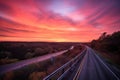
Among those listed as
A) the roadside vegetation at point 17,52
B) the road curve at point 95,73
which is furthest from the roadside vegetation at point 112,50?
the roadside vegetation at point 17,52

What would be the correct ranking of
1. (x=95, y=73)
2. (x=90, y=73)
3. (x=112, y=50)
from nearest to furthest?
(x=90, y=73), (x=95, y=73), (x=112, y=50)

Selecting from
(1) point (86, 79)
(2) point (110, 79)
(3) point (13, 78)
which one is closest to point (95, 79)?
(1) point (86, 79)

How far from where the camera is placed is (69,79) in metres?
10.4

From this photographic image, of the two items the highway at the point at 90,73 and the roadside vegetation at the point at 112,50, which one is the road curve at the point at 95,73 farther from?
the roadside vegetation at the point at 112,50

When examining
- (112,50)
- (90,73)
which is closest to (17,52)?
(112,50)

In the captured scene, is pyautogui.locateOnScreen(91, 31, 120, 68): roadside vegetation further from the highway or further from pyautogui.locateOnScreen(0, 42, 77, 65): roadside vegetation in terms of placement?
pyautogui.locateOnScreen(0, 42, 77, 65): roadside vegetation

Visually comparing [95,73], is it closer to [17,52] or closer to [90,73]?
[90,73]

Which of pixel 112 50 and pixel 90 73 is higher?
pixel 112 50

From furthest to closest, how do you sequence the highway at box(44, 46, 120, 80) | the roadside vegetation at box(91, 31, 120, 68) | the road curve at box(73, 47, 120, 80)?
the roadside vegetation at box(91, 31, 120, 68) → the road curve at box(73, 47, 120, 80) → the highway at box(44, 46, 120, 80)

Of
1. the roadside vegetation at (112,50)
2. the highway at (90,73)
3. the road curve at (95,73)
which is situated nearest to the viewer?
the highway at (90,73)

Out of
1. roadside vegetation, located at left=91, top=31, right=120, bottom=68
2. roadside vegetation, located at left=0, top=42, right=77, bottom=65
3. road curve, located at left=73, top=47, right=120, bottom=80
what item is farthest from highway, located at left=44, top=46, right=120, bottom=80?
roadside vegetation, located at left=0, top=42, right=77, bottom=65

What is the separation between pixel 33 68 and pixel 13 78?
4378 millimetres

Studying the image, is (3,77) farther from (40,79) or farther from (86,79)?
(86,79)

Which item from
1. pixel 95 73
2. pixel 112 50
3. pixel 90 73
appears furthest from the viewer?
pixel 112 50
